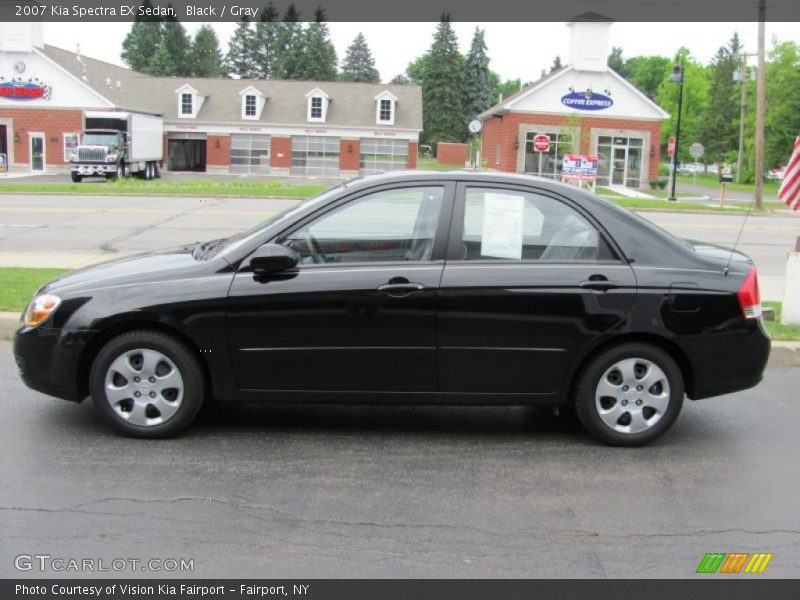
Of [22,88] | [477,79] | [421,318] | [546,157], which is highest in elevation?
[477,79]

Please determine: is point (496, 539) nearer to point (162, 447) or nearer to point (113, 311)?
point (162, 447)

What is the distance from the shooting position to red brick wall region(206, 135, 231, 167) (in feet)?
182

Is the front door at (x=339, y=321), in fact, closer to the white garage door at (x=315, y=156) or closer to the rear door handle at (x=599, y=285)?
the rear door handle at (x=599, y=285)

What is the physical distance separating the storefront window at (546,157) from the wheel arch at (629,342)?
46.1 m

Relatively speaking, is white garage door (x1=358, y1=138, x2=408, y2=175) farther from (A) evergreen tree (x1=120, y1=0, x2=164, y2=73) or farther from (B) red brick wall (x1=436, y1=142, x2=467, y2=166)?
(A) evergreen tree (x1=120, y1=0, x2=164, y2=73)

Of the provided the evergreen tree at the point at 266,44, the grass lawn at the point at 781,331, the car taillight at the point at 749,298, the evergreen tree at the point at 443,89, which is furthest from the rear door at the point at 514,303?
the evergreen tree at the point at 266,44

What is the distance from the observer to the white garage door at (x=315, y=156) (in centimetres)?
5547

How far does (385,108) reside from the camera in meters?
55.4

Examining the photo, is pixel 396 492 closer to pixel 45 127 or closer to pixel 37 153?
pixel 45 127

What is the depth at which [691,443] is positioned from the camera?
219 inches

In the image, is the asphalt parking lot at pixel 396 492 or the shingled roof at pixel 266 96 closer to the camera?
the asphalt parking lot at pixel 396 492

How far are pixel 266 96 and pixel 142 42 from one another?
62.5 meters

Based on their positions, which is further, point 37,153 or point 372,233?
point 37,153

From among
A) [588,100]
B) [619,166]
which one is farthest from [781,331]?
[619,166]
